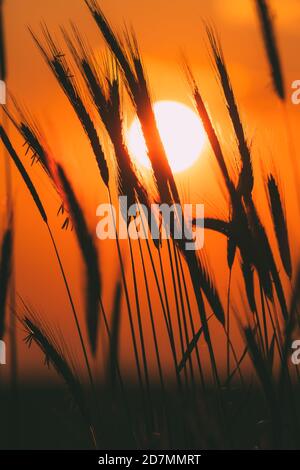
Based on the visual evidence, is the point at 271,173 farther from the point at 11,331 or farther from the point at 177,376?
the point at 11,331

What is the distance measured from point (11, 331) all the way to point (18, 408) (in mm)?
186

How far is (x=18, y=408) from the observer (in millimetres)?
1495

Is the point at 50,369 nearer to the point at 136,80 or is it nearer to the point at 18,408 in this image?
the point at 18,408

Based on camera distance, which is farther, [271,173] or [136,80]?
[271,173]

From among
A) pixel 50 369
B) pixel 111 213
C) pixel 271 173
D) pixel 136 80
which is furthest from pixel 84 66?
pixel 50 369

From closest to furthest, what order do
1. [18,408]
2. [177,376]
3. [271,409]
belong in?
1. [271,409]
2. [177,376]
3. [18,408]

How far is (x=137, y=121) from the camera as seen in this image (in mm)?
1224
